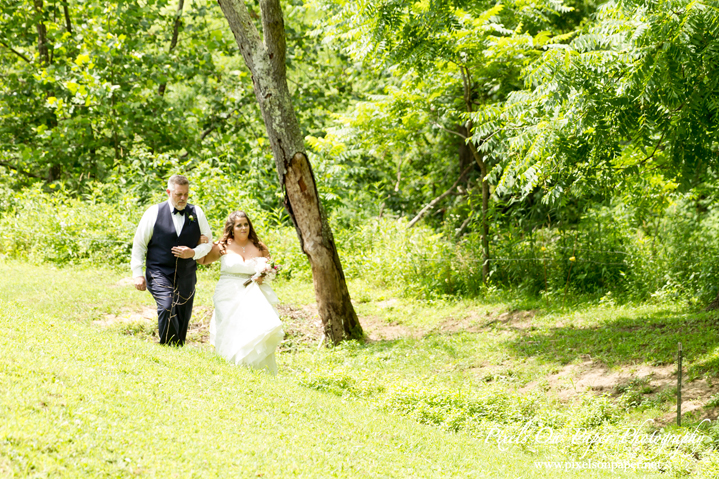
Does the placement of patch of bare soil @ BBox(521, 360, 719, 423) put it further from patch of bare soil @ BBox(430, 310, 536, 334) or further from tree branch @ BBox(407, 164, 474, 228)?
tree branch @ BBox(407, 164, 474, 228)

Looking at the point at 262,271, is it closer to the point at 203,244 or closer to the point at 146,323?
the point at 203,244

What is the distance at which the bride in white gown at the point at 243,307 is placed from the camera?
739cm

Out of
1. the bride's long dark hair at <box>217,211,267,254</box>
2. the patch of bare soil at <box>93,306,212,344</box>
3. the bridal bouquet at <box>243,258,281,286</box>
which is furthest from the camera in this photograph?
the patch of bare soil at <box>93,306,212,344</box>

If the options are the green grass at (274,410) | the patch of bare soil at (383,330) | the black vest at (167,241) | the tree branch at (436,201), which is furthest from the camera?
the tree branch at (436,201)

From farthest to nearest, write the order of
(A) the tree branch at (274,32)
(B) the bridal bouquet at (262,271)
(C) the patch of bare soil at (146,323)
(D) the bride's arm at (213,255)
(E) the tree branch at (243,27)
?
(C) the patch of bare soil at (146,323) → (A) the tree branch at (274,32) → (E) the tree branch at (243,27) → (D) the bride's arm at (213,255) → (B) the bridal bouquet at (262,271)

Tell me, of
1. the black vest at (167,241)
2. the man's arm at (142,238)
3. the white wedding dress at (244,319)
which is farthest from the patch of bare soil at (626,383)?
the man's arm at (142,238)

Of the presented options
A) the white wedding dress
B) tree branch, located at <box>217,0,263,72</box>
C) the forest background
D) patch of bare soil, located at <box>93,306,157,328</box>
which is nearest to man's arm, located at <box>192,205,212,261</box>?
the white wedding dress

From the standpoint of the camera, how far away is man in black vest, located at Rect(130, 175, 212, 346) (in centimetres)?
731

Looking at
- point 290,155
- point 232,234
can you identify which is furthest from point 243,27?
point 232,234

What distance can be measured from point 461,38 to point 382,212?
8.62 m

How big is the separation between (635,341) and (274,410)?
569cm

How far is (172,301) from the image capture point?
7316 millimetres

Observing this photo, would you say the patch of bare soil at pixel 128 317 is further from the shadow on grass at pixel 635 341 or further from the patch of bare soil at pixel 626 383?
the patch of bare soil at pixel 626 383

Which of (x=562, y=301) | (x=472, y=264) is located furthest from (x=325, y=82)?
(x=562, y=301)
